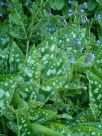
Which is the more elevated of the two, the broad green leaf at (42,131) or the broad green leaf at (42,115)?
the broad green leaf at (42,115)

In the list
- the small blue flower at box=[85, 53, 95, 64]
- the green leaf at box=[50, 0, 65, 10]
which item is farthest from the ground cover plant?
the green leaf at box=[50, 0, 65, 10]

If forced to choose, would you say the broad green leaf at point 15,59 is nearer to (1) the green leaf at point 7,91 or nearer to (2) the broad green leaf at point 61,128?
(1) the green leaf at point 7,91

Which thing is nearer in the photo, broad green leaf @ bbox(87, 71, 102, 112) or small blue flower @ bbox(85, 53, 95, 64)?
broad green leaf @ bbox(87, 71, 102, 112)

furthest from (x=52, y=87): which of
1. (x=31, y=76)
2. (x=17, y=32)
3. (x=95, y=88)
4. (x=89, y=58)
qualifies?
(x=17, y=32)

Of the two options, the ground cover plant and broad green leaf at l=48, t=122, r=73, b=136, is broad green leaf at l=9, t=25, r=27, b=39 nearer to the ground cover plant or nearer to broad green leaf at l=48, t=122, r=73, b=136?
the ground cover plant

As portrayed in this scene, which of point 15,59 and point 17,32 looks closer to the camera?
point 15,59

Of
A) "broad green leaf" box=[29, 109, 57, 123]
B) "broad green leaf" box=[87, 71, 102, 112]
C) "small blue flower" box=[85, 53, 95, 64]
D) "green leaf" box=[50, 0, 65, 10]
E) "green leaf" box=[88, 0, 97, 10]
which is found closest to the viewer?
"broad green leaf" box=[29, 109, 57, 123]

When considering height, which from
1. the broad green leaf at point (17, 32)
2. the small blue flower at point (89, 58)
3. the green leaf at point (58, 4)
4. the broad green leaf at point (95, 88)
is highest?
the green leaf at point (58, 4)

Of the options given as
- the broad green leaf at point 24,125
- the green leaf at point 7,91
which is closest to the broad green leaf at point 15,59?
the green leaf at point 7,91

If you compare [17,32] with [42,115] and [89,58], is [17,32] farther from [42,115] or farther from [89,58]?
[42,115]

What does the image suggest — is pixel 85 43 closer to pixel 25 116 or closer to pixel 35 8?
pixel 35 8

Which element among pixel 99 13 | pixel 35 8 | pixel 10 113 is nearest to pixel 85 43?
pixel 35 8
